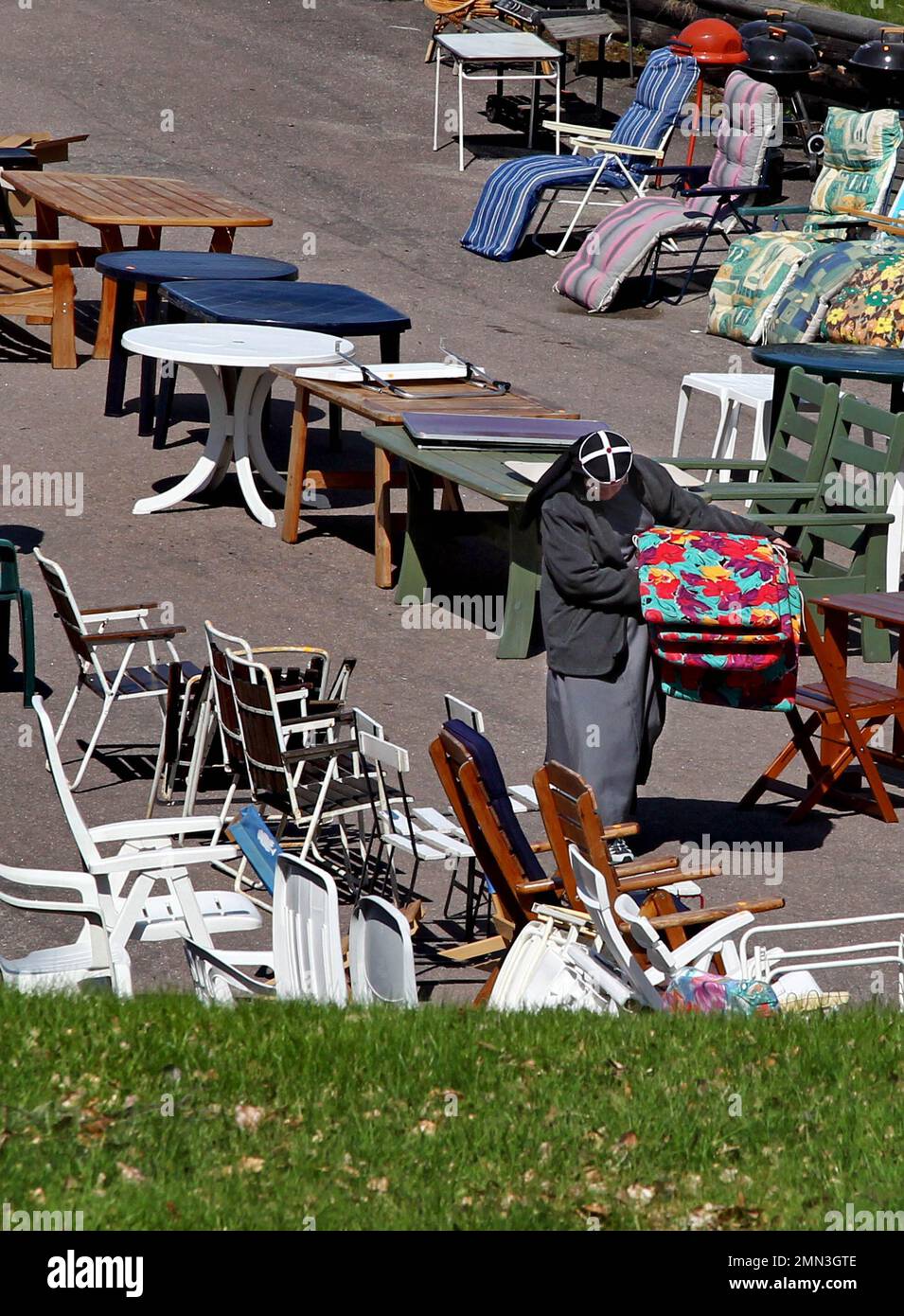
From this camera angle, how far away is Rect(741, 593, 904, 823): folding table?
7.86 metres

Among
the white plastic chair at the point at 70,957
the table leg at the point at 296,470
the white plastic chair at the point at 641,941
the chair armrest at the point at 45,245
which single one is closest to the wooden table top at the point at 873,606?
the white plastic chair at the point at 641,941

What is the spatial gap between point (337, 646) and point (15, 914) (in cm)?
339

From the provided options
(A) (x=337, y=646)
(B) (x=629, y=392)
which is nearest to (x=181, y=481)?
(A) (x=337, y=646)

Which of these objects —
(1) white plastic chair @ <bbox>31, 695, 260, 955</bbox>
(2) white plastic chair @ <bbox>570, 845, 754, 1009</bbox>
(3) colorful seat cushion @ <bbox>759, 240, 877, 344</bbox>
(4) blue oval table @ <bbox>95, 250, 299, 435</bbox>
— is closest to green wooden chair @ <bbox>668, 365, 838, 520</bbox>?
(3) colorful seat cushion @ <bbox>759, 240, 877, 344</bbox>

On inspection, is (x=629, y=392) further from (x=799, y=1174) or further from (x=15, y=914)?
(x=799, y=1174)

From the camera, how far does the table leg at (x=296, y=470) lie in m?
11.2

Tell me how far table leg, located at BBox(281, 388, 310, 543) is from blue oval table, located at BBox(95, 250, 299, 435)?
1.97 meters

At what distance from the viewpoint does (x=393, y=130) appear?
20.7 meters

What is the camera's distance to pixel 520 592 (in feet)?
32.5

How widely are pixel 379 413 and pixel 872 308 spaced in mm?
4816

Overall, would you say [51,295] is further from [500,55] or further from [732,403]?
[500,55]

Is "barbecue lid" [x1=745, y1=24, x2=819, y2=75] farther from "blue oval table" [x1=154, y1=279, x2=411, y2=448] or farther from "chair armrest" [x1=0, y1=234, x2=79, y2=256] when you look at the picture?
"chair armrest" [x1=0, y1=234, x2=79, y2=256]

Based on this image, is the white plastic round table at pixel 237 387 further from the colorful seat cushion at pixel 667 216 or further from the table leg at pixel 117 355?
the colorful seat cushion at pixel 667 216

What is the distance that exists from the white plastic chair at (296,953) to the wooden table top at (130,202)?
8.89 m
